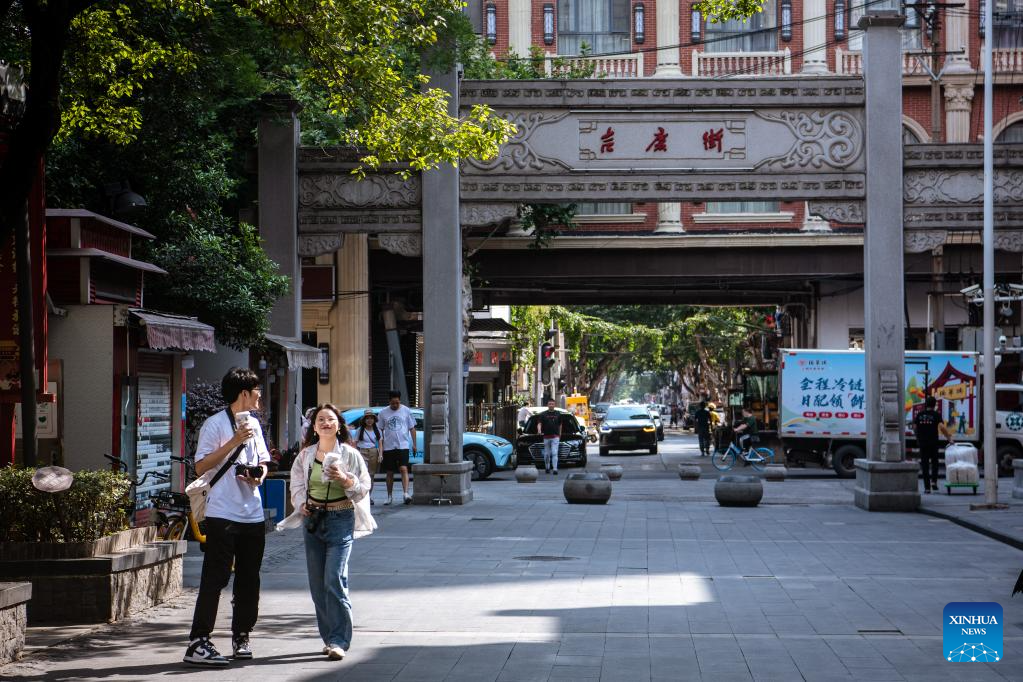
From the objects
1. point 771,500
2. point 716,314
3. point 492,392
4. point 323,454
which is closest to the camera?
point 323,454

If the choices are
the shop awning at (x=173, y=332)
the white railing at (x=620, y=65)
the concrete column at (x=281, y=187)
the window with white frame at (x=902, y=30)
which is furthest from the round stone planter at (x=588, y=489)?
the window with white frame at (x=902, y=30)

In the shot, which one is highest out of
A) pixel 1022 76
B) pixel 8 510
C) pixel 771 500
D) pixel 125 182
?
pixel 1022 76

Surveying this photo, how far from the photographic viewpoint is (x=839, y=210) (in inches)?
848

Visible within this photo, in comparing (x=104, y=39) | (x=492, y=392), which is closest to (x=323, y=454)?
(x=104, y=39)

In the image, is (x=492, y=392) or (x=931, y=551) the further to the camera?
(x=492, y=392)

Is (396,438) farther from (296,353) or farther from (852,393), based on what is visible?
(852,393)

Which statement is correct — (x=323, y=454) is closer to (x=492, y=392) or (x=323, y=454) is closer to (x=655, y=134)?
(x=655, y=134)

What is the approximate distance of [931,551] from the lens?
50.2 ft

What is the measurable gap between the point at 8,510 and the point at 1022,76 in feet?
128

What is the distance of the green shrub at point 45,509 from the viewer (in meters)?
9.99

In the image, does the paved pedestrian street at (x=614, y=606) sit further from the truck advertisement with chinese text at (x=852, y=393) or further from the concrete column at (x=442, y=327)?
the truck advertisement with chinese text at (x=852, y=393)

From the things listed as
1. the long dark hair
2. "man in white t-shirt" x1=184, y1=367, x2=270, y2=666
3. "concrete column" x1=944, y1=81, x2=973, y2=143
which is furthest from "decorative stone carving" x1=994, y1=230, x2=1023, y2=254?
"concrete column" x1=944, y1=81, x2=973, y2=143

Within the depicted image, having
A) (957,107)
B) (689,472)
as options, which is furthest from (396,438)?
(957,107)

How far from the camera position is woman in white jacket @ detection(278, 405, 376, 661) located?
8805 millimetres
